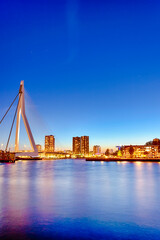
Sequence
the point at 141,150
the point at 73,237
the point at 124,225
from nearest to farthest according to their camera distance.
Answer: the point at 73,237, the point at 124,225, the point at 141,150

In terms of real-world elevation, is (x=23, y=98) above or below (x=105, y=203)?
above

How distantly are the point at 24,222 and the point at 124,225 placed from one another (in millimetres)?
3295

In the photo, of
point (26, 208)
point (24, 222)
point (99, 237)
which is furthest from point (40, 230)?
point (26, 208)

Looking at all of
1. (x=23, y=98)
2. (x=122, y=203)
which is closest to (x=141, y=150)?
(x=23, y=98)

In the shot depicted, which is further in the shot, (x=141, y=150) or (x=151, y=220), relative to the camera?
(x=141, y=150)

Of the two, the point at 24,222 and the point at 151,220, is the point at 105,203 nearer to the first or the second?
the point at 151,220

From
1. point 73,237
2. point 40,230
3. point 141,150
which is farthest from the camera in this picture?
point 141,150

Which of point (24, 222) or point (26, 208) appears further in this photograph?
point (26, 208)

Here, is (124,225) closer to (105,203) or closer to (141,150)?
(105,203)

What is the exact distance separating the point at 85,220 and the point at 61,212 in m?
1.44

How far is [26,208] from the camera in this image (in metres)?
9.81

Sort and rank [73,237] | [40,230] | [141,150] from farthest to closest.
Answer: [141,150], [40,230], [73,237]

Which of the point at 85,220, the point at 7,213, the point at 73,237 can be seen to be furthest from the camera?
the point at 7,213

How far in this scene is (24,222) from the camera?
25.0 feet
